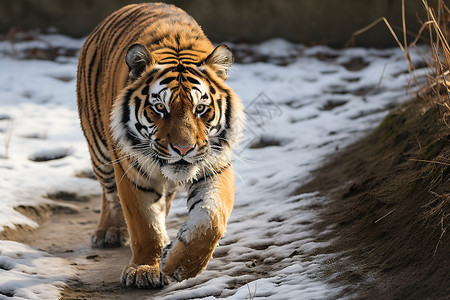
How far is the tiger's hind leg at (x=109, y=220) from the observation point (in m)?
4.09

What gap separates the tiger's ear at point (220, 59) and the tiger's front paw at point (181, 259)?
3.15 feet

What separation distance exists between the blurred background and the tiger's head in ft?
17.4

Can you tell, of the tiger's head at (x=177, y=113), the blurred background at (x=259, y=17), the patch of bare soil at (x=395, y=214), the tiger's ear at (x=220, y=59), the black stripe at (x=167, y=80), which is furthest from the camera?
the blurred background at (x=259, y=17)

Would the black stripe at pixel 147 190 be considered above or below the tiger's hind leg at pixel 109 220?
above

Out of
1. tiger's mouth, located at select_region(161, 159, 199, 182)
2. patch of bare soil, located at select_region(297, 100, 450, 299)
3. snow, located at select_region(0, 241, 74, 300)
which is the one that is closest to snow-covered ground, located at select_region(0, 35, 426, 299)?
snow, located at select_region(0, 241, 74, 300)

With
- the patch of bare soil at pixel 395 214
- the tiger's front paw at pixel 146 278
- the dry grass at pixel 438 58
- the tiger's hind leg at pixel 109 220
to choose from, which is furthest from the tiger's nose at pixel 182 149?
the tiger's hind leg at pixel 109 220

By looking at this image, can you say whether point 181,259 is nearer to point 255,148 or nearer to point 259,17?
point 255,148

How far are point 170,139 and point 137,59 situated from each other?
0.51m

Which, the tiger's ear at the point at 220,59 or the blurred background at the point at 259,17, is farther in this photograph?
the blurred background at the point at 259,17

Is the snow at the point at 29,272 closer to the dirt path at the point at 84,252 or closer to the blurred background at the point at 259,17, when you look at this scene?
the dirt path at the point at 84,252

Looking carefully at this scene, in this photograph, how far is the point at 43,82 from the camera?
7.46 meters

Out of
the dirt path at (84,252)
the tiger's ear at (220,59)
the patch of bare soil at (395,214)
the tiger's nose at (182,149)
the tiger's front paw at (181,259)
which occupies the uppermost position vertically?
the tiger's ear at (220,59)

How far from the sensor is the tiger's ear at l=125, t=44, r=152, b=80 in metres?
3.19

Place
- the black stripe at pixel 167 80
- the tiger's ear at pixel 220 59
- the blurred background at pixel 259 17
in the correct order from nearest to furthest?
the black stripe at pixel 167 80 < the tiger's ear at pixel 220 59 < the blurred background at pixel 259 17
